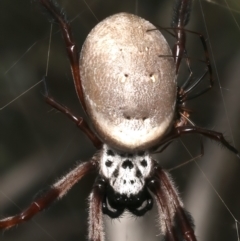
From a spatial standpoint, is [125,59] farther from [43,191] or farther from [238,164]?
[238,164]

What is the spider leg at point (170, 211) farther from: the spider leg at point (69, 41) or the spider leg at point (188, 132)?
the spider leg at point (69, 41)

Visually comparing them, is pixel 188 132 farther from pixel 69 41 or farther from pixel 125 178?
pixel 69 41

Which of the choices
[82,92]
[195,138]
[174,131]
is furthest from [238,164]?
[82,92]

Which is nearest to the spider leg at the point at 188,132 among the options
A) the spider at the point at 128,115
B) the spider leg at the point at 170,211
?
the spider at the point at 128,115

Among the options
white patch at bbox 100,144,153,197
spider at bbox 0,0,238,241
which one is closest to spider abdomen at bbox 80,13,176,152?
spider at bbox 0,0,238,241

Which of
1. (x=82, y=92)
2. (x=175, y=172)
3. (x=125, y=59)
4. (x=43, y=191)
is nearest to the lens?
(x=125, y=59)

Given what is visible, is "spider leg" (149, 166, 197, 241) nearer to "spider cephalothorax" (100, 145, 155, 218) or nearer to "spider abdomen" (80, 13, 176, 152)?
"spider cephalothorax" (100, 145, 155, 218)
